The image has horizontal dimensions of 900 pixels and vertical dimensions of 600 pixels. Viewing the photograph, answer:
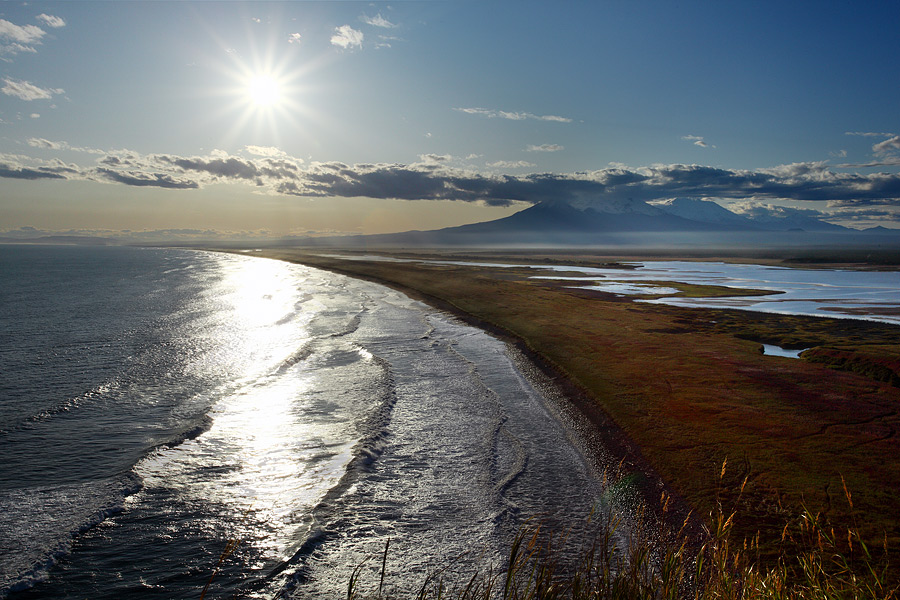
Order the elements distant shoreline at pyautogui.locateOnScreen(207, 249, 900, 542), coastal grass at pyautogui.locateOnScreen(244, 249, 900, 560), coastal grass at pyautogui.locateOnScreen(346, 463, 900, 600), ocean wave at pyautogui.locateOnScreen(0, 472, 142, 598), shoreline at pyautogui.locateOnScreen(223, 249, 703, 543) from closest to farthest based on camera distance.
→ coastal grass at pyautogui.locateOnScreen(346, 463, 900, 600)
ocean wave at pyautogui.locateOnScreen(0, 472, 142, 598)
shoreline at pyautogui.locateOnScreen(223, 249, 703, 543)
coastal grass at pyautogui.locateOnScreen(244, 249, 900, 560)
distant shoreline at pyautogui.locateOnScreen(207, 249, 900, 542)

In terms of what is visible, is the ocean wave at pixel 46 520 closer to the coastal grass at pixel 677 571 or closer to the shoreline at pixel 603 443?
the coastal grass at pixel 677 571

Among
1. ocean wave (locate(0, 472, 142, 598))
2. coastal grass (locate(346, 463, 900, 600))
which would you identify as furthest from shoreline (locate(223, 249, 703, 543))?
ocean wave (locate(0, 472, 142, 598))

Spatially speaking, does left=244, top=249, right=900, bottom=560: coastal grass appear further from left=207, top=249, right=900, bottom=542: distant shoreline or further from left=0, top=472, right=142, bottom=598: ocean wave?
left=0, top=472, right=142, bottom=598: ocean wave

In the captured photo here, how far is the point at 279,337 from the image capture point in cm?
3319

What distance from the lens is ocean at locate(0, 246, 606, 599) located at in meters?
9.70

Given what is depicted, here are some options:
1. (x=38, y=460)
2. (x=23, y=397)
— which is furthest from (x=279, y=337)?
(x=38, y=460)

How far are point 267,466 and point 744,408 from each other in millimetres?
15686

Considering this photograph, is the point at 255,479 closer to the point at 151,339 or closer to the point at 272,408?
the point at 272,408

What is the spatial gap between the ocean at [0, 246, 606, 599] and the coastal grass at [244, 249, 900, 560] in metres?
2.42

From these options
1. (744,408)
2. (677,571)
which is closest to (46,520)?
(677,571)

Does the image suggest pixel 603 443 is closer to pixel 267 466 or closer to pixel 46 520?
pixel 267 466

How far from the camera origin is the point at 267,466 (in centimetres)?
1397

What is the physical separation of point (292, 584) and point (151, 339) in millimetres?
26901

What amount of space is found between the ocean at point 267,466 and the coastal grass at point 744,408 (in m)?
2.42
